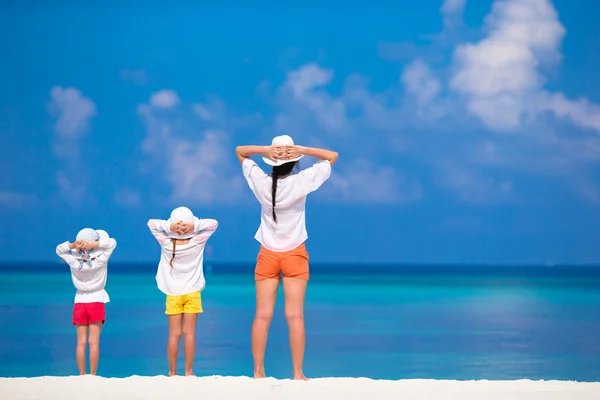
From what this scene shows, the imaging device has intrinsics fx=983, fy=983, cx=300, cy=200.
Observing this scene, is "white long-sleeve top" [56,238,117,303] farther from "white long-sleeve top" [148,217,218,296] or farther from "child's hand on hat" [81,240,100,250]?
"white long-sleeve top" [148,217,218,296]

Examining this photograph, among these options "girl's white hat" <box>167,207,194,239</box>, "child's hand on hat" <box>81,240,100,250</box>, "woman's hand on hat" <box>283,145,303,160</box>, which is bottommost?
"child's hand on hat" <box>81,240,100,250</box>

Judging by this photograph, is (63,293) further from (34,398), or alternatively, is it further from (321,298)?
(34,398)

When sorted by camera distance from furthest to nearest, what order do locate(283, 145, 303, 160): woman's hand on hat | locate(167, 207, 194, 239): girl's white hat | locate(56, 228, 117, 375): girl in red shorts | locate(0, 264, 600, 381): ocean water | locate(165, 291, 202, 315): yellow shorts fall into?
locate(0, 264, 600, 381): ocean water < locate(56, 228, 117, 375): girl in red shorts < locate(165, 291, 202, 315): yellow shorts < locate(167, 207, 194, 239): girl's white hat < locate(283, 145, 303, 160): woman's hand on hat

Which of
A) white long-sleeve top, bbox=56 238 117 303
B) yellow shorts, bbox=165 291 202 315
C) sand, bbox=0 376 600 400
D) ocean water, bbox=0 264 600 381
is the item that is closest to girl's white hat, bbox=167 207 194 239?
yellow shorts, bbox=165 291 202 315

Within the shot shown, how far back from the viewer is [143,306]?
1875 cm

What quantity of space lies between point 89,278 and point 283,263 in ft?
4.91

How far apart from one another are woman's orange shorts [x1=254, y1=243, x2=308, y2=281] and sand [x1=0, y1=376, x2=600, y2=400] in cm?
62

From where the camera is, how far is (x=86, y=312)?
6.45 metres

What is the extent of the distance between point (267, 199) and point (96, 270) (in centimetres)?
139

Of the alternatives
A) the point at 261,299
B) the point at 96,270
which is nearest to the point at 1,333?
the point at 96,270

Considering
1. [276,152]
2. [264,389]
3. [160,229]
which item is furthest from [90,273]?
[264,389]

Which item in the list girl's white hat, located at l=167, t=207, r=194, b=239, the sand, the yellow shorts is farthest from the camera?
the yellow shorts

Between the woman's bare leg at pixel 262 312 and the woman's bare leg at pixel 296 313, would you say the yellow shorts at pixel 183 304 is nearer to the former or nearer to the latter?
the woman's bare leg at pixel 262 312

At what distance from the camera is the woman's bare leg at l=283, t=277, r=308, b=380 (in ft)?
18.7
